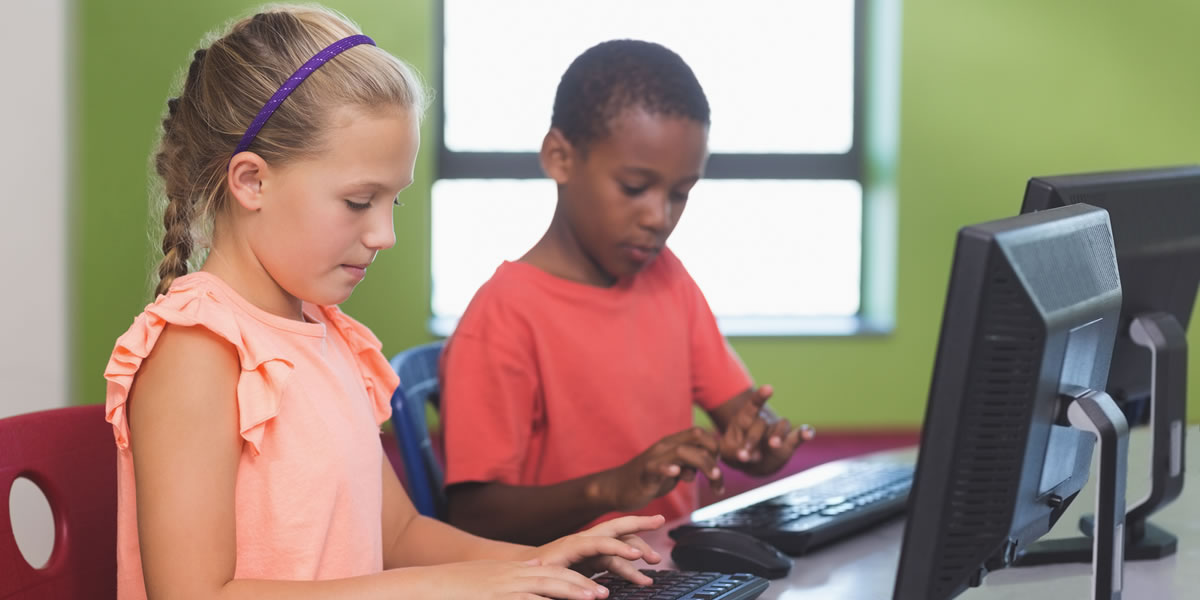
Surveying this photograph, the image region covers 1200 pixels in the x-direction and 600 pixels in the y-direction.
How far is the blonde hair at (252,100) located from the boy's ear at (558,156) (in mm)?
505

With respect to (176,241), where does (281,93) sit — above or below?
above

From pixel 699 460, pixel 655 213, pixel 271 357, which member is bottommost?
pixel 699 460

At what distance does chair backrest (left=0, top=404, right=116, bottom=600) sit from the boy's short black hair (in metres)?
0.72

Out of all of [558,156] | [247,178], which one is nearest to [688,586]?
[247,178]

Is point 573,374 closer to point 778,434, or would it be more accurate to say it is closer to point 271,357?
point 778,434

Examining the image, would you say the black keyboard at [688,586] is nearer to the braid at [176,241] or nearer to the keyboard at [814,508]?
the keyboard at [814,508]

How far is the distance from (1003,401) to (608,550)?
0.41 metres

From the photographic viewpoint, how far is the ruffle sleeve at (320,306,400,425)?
3.95ft

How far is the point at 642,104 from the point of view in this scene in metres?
1.52

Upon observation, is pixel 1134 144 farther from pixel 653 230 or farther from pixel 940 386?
pixel 940 386

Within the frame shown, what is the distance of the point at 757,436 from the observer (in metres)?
1.37

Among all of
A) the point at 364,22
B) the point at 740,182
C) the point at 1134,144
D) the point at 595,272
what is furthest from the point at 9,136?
the point at 1134,144

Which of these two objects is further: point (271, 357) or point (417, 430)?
point (417, 430)

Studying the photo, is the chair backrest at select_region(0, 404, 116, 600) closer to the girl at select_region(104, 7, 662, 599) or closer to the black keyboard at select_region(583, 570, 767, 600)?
the girl at select_region(104, 7, 662, 599)
